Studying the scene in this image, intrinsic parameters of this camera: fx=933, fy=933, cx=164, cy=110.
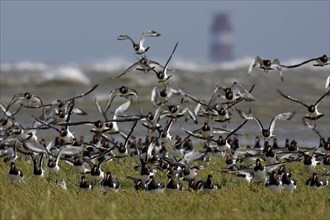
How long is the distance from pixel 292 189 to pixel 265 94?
26202 mm

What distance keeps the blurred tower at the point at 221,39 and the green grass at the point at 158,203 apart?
393 feet

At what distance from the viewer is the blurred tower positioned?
13625 cm

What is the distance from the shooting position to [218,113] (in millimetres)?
16531

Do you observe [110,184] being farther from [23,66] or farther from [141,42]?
[23,66]

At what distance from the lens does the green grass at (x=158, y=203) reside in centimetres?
995

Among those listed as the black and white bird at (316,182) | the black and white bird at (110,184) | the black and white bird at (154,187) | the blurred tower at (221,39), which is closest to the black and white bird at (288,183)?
the black and white bird at (316,182)

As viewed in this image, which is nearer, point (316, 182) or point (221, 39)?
point (316, 182)

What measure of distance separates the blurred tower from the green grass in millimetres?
119841

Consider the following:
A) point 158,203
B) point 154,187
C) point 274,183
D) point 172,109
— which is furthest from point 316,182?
point 172,109

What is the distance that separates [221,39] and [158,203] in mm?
137272

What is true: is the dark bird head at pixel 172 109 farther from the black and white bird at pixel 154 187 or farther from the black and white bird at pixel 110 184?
the black and white bird at pixel 154 187

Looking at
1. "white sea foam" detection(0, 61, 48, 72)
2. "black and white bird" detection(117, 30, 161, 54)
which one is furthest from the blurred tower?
"black and white bird" detection(117, 30, 161, 54)

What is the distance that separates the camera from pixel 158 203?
10.9m

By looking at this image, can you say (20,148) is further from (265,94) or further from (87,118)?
(265,94)
